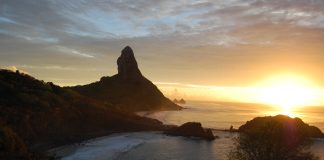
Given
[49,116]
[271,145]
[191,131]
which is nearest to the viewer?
[271,145]

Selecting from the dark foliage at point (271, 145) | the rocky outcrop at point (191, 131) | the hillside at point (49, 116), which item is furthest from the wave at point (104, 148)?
the dark foliage at point (271, 145)

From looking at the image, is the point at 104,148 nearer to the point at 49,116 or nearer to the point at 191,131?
the point at 49,116

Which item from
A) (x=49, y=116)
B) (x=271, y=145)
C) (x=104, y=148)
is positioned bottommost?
(x=104, y=148)

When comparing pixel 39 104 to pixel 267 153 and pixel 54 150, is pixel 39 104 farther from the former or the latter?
pixel 267 153

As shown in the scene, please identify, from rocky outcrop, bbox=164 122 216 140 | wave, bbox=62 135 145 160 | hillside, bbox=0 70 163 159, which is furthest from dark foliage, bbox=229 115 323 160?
rocky outcrop, bbox=164 122 216 140

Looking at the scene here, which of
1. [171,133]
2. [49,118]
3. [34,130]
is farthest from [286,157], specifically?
[171,133]

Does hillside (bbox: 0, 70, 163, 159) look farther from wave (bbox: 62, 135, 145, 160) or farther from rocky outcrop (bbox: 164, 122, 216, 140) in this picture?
rocky outcrop (bbox: 164, 122, 216, 140)

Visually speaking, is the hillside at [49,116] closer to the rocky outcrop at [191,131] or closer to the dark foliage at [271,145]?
the rocky outcrop at [191,131]

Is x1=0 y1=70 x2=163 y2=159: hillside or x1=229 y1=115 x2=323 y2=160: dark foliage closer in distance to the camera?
x1=229 y1=115 x2=323 y2=160: dark foliage

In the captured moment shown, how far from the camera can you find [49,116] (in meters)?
101

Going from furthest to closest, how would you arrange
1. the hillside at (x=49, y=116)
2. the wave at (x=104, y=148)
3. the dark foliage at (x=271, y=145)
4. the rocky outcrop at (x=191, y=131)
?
the rocky outcrop at (x=191, y=131) < the hillside at (x=49, y=116) < the wave at (x=104, y=148) < the dark foliage at (x=271, y=145)

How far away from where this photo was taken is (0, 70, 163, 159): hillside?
87812 mm

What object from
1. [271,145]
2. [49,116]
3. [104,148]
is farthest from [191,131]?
[271,145]

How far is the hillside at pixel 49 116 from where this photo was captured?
87812mm
